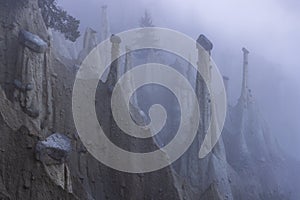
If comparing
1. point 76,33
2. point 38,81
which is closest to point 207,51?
point 76,33

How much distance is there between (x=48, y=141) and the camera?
1212 centimetres

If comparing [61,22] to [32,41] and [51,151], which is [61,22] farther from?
[51,151]

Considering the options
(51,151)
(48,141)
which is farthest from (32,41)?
(51,151)

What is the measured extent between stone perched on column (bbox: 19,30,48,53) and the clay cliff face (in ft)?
0.09

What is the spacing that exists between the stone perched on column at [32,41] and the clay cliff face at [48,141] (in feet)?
0.09

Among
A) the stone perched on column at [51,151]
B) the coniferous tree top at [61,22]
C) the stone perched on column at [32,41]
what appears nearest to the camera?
the stone perched on column at [51,151]

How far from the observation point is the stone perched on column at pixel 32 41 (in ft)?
46.0

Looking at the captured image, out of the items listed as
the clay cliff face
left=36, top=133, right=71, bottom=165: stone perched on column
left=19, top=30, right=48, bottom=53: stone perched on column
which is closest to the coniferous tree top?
the clay cliff face

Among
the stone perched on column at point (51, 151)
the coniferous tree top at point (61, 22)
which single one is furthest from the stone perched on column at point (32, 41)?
the coniferous tree top at point (61, 22)

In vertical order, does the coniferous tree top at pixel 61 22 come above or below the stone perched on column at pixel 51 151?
above

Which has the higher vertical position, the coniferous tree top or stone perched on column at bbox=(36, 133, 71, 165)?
the coniferous tree top

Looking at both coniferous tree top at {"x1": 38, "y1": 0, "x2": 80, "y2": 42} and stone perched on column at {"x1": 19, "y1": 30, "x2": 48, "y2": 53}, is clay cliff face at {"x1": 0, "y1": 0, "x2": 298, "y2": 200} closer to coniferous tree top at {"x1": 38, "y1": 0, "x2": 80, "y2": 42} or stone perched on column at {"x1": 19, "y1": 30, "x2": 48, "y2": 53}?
stone perched on column at {"x1": 19, "y1": 30, "x2": 48, "y2": 53}

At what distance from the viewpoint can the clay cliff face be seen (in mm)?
11461

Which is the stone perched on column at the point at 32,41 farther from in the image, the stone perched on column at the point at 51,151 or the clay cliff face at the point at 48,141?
the stone perched on column at the point at 51,151
